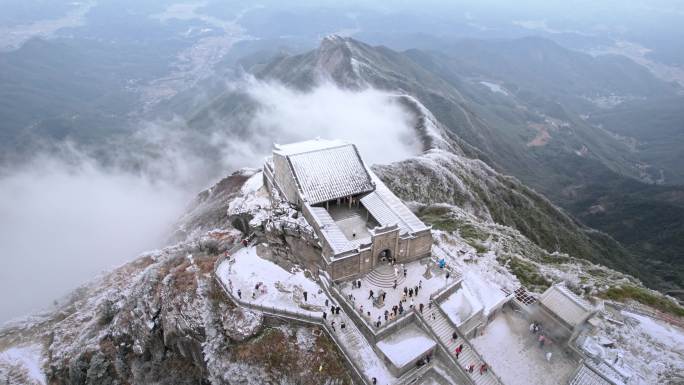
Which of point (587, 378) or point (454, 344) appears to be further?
point (454, 344)

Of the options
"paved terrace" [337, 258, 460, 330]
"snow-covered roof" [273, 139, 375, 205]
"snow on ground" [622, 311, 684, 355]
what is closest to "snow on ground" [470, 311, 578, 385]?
"paved terrace" [337, 258, 460, 330]

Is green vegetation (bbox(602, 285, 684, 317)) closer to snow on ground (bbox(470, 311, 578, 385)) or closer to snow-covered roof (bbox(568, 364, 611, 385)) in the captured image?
snow on ground (bbox(470, 311, 578, 385))

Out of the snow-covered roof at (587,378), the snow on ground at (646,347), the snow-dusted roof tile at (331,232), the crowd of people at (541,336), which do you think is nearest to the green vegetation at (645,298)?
the snow on ground at (646,347)

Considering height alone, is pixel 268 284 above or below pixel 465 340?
above

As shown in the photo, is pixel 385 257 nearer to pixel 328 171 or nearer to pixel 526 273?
pixel 328 171

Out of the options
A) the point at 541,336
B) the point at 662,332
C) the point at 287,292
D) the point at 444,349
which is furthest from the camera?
the point at 287,292

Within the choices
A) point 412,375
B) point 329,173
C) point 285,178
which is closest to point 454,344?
point 412,375

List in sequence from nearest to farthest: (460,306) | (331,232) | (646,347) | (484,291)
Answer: (646,347) < (460,306) < (331,232) < (484,291)

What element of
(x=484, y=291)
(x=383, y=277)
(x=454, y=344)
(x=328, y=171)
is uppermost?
(x=328, y=171)
